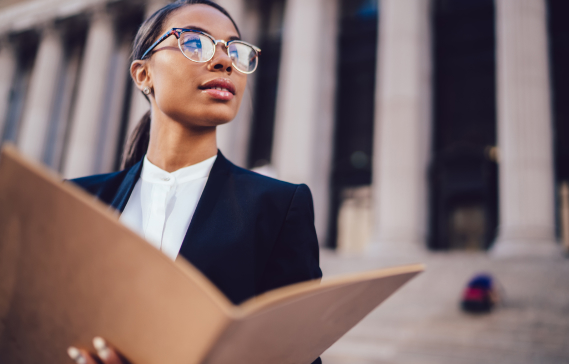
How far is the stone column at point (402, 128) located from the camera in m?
21.5

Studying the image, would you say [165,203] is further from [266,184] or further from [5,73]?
[5,73]

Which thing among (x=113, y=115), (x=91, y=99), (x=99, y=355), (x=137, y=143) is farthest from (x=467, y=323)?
(x=113, y=115)

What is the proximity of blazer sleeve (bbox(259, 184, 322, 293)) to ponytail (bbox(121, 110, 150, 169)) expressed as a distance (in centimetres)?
109

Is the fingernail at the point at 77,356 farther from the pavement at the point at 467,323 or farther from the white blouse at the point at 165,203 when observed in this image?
the pavement at the point at 467,323

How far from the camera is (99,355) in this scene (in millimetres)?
1092

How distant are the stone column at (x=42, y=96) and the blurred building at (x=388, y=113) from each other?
0.10m

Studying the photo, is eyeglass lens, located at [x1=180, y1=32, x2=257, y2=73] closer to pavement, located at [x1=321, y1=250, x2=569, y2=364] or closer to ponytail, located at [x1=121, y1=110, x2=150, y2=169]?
ponytail, located at [x1=121, y1=110, x2=150, y2=169]

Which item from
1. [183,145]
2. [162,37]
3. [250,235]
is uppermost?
[162,37]

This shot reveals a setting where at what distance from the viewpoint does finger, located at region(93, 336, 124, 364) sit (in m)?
1.07

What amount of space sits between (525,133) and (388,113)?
6083mm

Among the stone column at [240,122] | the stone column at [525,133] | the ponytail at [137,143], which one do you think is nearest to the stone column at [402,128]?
the stone column at [525,133]

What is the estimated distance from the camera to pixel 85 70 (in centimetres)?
3284

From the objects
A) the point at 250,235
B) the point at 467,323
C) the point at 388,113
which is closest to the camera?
the point at 250,235

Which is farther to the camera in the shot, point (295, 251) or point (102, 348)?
point (295, 251)
